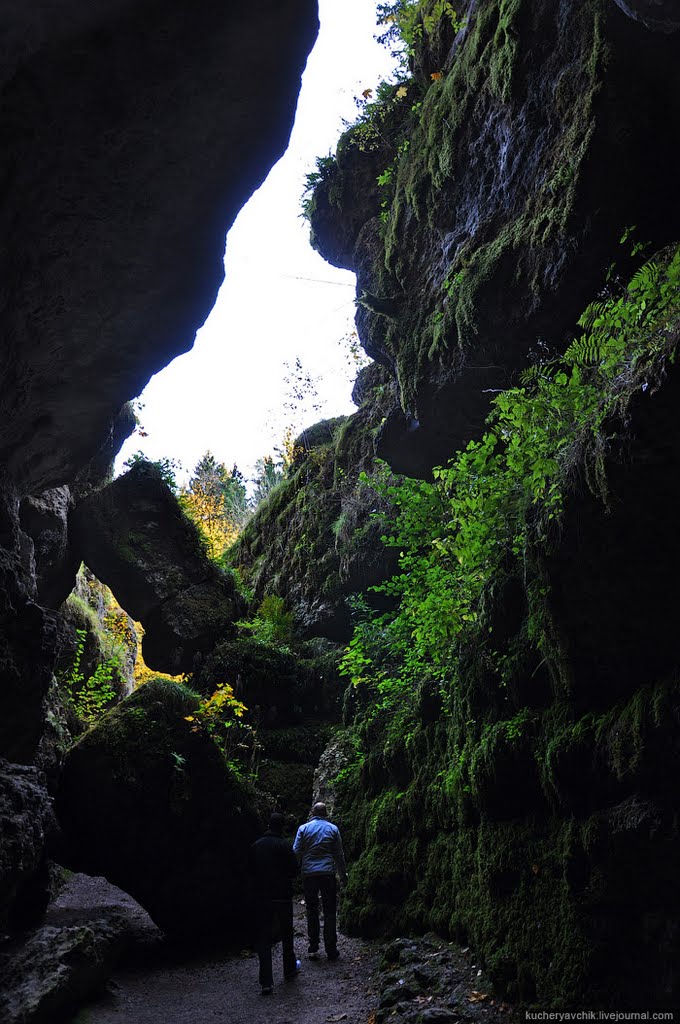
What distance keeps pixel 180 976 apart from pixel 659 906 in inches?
240

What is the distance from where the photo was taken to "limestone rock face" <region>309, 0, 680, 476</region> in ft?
24.3

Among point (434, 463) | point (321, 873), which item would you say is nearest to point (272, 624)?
point (434, 463)

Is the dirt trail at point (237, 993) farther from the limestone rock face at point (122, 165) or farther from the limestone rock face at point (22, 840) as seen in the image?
the limestone rock face at point (122, 165)

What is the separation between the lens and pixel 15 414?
312 inches

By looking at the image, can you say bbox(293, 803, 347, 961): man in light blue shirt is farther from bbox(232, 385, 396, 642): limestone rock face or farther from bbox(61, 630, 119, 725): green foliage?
bbox(61, 630, 119, 725): green foliage

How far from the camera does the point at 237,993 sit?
6.97 metres

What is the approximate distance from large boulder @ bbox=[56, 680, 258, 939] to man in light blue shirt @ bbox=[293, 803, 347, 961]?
1046mm

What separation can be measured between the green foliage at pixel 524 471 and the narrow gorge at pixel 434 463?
0.15ft

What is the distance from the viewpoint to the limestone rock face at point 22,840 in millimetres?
5938

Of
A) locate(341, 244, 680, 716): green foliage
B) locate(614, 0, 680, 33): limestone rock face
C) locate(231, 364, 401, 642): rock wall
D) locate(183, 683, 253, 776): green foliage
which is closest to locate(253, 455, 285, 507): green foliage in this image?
locate(231, 364, 401, 642): rock wall

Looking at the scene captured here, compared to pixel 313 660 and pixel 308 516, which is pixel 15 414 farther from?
pixel 308 516

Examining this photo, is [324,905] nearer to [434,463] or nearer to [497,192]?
[434,463]

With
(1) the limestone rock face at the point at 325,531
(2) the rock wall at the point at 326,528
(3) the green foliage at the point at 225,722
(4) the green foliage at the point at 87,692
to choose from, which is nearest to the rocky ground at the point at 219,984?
(3) the green foliage at the point at 225,722

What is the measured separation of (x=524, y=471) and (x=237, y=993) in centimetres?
650
